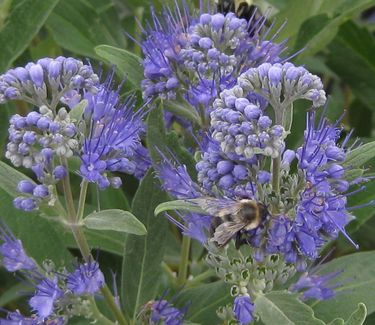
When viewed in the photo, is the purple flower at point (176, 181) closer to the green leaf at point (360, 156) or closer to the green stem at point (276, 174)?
the green stem at point (276, 174)

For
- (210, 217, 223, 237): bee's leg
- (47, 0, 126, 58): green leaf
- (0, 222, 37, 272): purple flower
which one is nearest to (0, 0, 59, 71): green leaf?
(47, 0, 126, 58): green leaf

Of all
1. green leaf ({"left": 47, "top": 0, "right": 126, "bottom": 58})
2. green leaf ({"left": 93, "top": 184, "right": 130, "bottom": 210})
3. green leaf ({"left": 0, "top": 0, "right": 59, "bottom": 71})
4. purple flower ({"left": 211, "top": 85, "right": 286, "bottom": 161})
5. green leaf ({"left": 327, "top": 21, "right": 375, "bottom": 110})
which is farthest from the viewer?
green leaf ({"left": 327, "top": 21, "right": 375, "bottom": 110})

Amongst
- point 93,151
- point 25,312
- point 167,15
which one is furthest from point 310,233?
point 25,312

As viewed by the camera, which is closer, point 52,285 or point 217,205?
point 217,205

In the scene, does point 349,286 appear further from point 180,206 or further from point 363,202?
point 180,206

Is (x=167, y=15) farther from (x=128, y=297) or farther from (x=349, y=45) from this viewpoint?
(x=349, y=45)

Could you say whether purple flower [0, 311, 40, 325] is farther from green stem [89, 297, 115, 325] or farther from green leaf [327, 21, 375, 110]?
green leaf [327, 21, 375, 110]

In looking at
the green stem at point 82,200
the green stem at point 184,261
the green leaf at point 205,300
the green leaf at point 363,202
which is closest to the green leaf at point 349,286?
the green leaf at point 363,202

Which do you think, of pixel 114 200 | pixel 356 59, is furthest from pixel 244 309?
pixel 356 59
